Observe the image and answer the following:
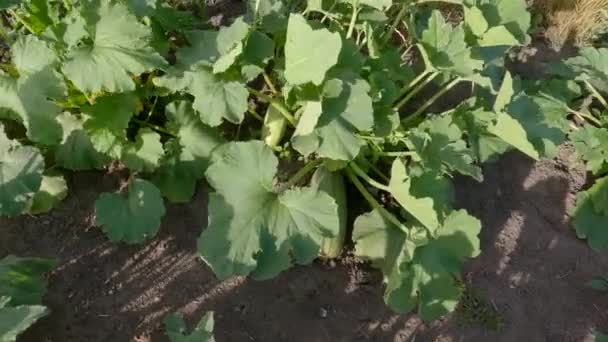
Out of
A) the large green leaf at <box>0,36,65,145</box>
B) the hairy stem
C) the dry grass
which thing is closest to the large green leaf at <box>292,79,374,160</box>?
the large green leaf at <box>0,36,65,145</box>

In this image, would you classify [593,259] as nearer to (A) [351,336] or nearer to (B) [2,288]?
(A) [351,336]

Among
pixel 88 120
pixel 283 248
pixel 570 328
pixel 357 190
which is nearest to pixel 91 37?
pixel 88 120

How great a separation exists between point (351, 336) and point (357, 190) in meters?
0.89

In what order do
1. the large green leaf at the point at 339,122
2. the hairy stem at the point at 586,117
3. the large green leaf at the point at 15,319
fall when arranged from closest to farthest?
the large green leaf at the point at 15,319 < the large green leaf at the point at 339,122 < the hairy stem at the point at 586,117

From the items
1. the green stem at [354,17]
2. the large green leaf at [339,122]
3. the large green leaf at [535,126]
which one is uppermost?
the green stem at [354,17]

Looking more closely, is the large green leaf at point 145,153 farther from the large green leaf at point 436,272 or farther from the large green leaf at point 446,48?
the large green leaf at point 446,48

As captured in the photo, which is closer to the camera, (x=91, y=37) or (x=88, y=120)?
(x=91, y=37)

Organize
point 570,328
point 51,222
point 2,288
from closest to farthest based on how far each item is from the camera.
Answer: point 2,288, point 51,222, point 570,328

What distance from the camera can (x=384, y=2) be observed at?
11.7 feet

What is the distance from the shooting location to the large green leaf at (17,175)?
3.23 metres

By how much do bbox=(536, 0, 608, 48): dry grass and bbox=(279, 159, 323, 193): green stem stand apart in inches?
90.0

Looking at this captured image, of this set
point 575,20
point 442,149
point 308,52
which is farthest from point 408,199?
point 575,20

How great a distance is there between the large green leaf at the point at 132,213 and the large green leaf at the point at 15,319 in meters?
0.79

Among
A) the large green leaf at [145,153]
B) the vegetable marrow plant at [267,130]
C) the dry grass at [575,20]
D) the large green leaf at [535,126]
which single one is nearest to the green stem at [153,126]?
the vegetable marrow plant at [267,130]
